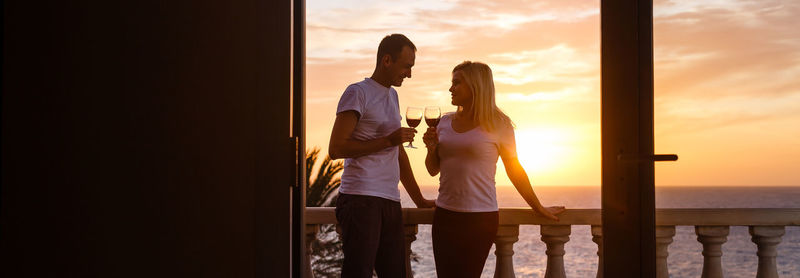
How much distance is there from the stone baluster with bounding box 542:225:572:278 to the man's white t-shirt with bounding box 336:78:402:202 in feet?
3.35

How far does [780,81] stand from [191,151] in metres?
1.65

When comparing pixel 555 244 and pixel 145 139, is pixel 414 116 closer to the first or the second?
pixel 555 244

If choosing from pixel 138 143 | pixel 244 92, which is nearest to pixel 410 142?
pixel 244 92

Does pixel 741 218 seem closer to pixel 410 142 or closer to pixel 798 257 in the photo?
pixel 798 257

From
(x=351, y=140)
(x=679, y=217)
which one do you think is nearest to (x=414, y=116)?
(x=351, y=140)

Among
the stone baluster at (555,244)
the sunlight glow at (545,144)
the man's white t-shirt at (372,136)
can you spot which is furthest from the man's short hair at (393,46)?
the sunlight glow at (545,144)

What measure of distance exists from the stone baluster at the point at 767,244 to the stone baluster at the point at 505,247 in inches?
41.4

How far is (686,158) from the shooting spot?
186 cm

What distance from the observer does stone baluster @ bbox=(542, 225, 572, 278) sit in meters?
3.17

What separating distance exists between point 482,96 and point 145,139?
1485 millimetres

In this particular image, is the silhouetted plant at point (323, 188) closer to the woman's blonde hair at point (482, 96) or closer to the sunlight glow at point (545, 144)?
the woman's blonde hair at point (482, 96)

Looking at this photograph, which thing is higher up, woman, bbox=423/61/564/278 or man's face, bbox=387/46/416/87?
man's face, bbox=387/46/416/87

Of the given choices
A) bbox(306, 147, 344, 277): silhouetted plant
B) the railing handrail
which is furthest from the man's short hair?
bbox(306, 147, 344, 277): silhouetted plant

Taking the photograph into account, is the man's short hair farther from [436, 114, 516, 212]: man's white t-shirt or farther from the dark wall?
the dark wall
